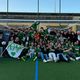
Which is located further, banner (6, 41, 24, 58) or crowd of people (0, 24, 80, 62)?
banner (6, 41, 24, 58)

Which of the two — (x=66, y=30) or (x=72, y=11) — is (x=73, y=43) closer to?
(x=66, y=30)

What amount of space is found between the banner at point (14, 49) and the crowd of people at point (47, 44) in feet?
0.69

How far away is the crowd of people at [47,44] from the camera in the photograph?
56.2ft

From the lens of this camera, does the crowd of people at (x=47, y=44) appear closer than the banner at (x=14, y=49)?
Yes

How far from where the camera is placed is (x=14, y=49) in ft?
59.5

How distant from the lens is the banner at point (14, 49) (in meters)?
17.9

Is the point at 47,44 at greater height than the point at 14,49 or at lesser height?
greater

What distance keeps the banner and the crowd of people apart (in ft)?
0.69

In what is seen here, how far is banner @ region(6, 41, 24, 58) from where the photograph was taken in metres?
17.9

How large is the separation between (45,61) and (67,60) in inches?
46.8

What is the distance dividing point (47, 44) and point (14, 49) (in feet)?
6.21

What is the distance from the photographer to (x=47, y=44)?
18.2m

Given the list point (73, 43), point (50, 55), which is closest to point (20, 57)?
point (50, 55)

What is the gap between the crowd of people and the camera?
17.1 meters
